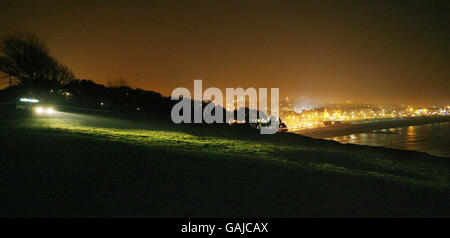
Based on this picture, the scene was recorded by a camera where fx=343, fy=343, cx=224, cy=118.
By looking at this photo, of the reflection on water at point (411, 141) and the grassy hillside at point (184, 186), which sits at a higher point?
the grassy hillside at point (184, 186)

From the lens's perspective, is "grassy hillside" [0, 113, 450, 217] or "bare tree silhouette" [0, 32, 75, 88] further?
"bare tree silhouette" [0, 32, 75, 88]

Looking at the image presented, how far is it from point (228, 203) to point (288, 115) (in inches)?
3552

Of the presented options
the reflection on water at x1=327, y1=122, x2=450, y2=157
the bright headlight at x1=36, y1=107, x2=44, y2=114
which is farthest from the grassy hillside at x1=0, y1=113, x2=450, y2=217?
the reflection on water at x1=327, y1=122, x2=450, y2=157

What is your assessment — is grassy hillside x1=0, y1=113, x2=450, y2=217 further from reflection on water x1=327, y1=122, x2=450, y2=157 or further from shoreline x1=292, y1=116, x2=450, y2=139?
shoreline x1=292, y1=116, x2=450, y2=139

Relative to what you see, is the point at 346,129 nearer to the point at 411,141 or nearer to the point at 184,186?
the point at 411,141

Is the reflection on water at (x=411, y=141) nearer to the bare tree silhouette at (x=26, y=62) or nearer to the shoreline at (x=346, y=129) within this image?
the shoreline at (x=346, y=129)

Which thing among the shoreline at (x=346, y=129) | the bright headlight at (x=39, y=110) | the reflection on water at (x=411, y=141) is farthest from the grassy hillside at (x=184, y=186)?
the shoreline at (x=346, y=129)

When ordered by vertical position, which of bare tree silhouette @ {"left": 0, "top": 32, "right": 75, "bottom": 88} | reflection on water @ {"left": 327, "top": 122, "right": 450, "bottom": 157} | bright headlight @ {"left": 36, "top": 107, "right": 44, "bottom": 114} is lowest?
reflection on water @ {"left": 327, "top": 122, "right": 450, "bottom": 157}

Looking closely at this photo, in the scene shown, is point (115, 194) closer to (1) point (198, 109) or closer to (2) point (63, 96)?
(1) point (198, 109)

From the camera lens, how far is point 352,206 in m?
6.71

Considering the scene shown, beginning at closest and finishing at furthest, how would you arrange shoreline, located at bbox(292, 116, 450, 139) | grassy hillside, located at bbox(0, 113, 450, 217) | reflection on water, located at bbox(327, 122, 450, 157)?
grassy hillside, located at bbox(0, 113, 450, 217) < reflection on water, located at bbox(327, 122, 450, 157) < shoreline, located at bbox(292, 116, 450, 139)

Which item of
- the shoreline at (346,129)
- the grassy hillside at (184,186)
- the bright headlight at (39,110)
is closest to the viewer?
the grassy hillside at (184,186)

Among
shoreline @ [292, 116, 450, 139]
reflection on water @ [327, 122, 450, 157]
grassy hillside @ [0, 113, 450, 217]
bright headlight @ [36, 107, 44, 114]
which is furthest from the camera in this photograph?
shoreline @ [292, 116, 450, 139]
